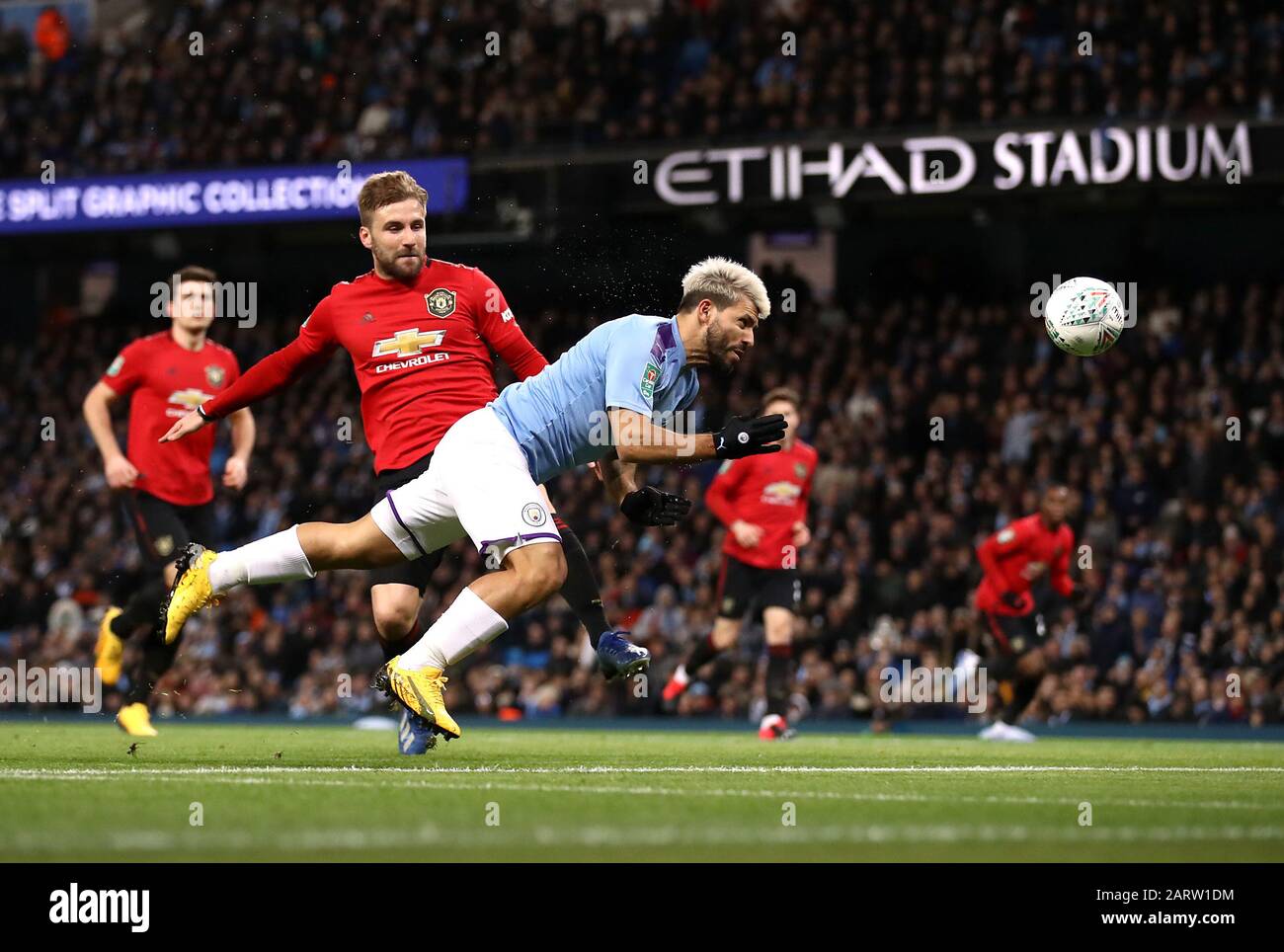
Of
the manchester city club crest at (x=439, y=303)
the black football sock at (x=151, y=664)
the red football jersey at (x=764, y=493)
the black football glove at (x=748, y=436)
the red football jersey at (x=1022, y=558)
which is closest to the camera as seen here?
the black football glove at (x=748, y=436)

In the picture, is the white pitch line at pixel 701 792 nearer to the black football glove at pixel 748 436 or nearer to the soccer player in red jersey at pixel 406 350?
the black football glove at pixel 748 436

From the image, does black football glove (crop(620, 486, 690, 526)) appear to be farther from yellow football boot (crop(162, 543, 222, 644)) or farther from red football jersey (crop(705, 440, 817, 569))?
red football jersey (crop(705, 440, 817, 569))

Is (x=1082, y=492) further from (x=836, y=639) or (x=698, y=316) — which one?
(x=698, y=316)

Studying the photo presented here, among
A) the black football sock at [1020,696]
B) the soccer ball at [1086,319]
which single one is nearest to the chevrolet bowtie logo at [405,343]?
the soccer ball at [1086,319]

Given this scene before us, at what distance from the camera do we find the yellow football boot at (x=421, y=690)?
698 cm

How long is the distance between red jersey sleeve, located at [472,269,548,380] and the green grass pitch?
1865 millimetres

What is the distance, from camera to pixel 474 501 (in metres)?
7.18

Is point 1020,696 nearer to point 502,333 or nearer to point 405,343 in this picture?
point 502,333

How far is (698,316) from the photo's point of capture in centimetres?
713

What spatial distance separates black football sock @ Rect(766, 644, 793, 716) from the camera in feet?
40.6

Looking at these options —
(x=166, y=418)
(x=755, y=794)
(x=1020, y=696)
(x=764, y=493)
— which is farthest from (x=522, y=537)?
(x=1020, y=696)

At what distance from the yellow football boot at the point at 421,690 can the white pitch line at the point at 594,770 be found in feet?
0.71

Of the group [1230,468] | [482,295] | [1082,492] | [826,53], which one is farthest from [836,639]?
[482,295]

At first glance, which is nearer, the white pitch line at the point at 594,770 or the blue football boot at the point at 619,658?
the white pitch line at the point at 594,770
